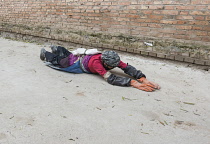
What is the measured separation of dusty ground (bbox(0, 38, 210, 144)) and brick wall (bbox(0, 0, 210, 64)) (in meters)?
0.78

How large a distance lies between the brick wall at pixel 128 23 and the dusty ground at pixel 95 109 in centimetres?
78

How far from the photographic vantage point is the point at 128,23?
4.29 m

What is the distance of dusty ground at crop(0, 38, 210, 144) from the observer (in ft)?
5.56

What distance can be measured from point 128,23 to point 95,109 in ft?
8.81

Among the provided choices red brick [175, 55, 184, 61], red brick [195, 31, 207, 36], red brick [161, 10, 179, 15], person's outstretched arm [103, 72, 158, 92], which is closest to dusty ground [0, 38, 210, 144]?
person's outstretched arm [103, 72, 158, 92]

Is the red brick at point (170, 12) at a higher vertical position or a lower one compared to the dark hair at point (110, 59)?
higher

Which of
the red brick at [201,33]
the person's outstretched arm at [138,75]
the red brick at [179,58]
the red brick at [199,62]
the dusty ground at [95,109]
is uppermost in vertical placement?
the red brick at [201,33]

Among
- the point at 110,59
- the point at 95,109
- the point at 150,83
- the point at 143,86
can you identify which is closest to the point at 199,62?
the point at 150,83

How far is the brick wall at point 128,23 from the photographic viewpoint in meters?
3.54

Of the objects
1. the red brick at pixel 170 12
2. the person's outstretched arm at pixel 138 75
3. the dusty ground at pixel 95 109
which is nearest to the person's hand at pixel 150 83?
the person's outstretched arm at pixel 138 75

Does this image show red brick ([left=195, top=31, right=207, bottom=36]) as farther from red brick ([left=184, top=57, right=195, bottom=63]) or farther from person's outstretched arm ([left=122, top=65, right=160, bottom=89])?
person's outstretched arm ([left=122, top=65, right=160, bottom=89])

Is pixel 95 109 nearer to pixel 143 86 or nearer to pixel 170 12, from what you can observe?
pixel 143 86

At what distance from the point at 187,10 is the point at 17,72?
322 cm

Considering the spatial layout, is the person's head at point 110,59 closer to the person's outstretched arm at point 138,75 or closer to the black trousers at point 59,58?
the person's outstretched arm at point 138,75
